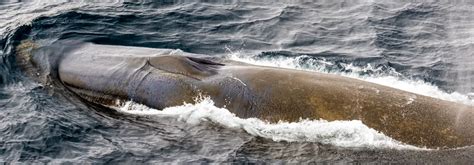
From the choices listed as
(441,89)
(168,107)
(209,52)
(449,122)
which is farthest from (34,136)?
(441,89)

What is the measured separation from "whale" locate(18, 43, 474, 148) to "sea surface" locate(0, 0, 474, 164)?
190 mm

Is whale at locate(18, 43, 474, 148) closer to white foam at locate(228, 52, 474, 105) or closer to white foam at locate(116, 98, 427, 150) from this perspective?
white foam at locate(116, 98, 427, 150)

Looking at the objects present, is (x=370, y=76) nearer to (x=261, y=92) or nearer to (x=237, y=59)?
(x=237, y=59)

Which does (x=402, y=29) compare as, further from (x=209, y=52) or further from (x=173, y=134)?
(x=173, y=134)

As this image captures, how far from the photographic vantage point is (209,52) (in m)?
16.4

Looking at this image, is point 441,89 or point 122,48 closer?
point 441,89

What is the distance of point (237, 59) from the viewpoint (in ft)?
51.1

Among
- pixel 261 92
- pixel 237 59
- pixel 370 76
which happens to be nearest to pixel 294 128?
pixel 261 92

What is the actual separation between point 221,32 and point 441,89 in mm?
6408

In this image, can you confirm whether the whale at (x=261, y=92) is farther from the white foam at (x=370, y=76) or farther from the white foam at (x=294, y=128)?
the white foam at (x=370, y=76)

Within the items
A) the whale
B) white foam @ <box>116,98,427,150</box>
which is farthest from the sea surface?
the whale

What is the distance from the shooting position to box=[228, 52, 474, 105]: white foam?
12.9 m

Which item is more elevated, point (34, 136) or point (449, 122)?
point (449, 122)

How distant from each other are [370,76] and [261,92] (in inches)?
141
